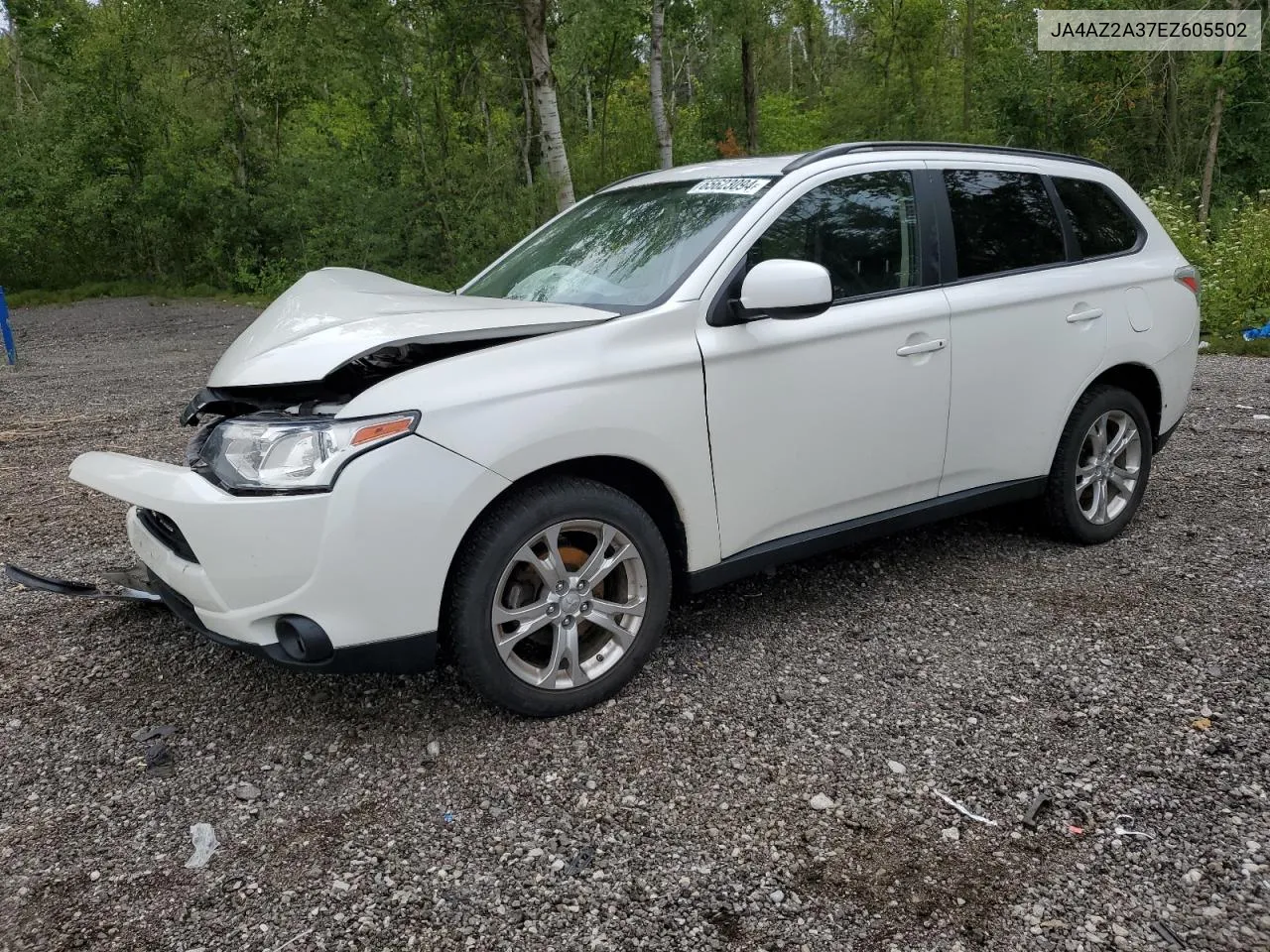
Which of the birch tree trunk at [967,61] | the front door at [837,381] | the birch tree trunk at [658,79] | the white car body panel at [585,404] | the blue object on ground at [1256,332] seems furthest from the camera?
the birch tree trunk at [967,61]

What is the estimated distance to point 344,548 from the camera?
2.70 meters

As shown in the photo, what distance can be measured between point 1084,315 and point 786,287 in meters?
1.85

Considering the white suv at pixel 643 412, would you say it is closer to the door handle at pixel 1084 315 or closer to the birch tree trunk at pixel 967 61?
the door handle at pixel 1084 315

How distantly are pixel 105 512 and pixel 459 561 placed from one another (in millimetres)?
3766

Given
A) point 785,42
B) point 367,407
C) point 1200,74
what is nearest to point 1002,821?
point 367,407

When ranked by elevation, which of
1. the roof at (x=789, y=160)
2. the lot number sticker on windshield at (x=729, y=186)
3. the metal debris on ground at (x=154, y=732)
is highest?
the roof at (x=789, y=160)

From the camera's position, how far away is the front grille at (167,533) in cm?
296

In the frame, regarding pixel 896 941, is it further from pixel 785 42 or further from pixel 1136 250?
Answer: pixel 785 42

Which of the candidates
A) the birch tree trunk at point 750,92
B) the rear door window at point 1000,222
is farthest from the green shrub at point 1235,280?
the birch tree trunk at point 750,92

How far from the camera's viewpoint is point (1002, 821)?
2.61 m

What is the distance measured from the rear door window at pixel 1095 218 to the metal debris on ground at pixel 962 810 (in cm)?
276

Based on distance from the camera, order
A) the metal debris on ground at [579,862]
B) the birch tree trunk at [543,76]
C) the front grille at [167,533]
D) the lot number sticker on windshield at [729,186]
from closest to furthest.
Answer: the metal debris on ground at [579,862], the front grille at [167,533], the lot number sticker on windshield at [729,186], the birch tree trunk at [543,76]

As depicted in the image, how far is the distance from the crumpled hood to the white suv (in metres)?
0.01

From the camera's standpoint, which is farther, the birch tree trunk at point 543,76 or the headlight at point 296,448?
the birch tree trunk at point 543,76
